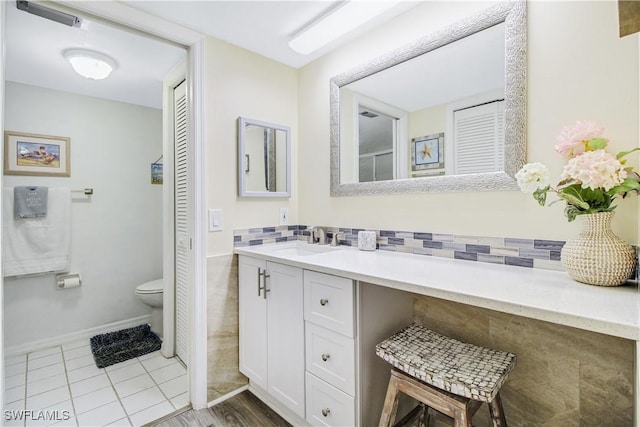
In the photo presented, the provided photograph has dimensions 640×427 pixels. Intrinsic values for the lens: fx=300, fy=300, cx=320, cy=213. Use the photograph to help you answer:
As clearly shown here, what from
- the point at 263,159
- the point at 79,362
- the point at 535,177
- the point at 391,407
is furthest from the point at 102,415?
the point at 535,177

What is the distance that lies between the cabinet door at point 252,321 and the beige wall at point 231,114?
0.22 meters

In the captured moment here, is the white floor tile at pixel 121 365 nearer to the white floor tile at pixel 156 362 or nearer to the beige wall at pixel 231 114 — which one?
the white floor tile at pixel 156 362

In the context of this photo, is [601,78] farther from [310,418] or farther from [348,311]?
[310,418]

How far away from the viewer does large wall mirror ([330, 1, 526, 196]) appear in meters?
1.27

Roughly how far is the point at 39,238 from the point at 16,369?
994 mm

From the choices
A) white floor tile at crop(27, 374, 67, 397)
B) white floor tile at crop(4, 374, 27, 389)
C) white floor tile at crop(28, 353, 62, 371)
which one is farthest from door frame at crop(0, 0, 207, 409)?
white floor tile at crop(28, 353, 62, 371)

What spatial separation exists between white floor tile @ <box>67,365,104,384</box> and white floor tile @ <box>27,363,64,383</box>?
0.08 meters

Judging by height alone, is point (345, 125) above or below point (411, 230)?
above

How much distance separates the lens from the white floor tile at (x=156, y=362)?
7.38ft

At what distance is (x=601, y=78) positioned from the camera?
41.9 inches

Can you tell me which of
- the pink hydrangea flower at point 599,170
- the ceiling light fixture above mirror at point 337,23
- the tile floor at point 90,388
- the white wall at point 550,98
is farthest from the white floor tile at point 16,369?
the pink hydrangea flower at point 599,170

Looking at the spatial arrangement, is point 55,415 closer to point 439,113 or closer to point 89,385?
point 89,385

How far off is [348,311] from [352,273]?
0.17 meters

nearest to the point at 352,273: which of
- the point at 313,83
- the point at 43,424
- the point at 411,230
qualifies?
the point at 411,230
